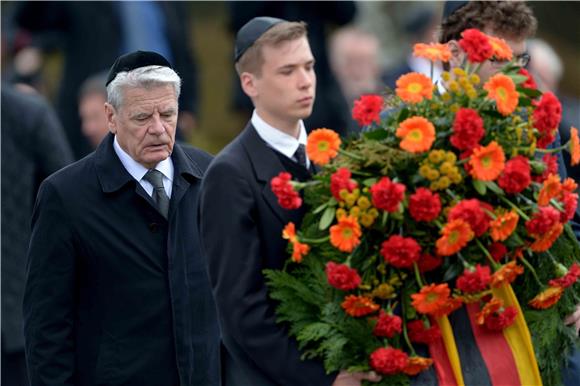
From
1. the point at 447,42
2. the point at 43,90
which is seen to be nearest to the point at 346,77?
the point at 43,90

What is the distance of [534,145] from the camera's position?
5504mm

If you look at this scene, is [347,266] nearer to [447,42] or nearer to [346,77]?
[447,42]

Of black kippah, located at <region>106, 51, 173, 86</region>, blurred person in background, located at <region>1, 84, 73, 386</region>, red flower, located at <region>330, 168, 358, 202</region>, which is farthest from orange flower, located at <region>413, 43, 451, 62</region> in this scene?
blurred person in background, located at <region>1, 84, 73, 386</region>

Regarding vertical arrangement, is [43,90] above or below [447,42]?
below

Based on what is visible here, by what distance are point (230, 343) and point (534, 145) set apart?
133 cm

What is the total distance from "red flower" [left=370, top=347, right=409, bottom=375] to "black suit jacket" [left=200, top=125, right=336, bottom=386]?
0.24 meters

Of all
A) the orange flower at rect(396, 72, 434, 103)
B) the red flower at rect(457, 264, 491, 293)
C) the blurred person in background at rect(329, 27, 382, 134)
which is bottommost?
the blurred person in background at rect(329, 27, 382, 134)

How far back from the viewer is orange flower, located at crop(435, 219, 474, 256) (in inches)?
205

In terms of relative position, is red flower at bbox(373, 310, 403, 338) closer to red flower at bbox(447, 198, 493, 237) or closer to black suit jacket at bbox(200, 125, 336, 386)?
black suit jacket at bbox(200, 125, 336, 386)

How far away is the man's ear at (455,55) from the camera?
20.1ft

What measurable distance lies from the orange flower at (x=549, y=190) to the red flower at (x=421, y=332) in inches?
23.7

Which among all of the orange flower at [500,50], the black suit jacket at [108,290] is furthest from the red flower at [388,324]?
the orange flower at [500,50]

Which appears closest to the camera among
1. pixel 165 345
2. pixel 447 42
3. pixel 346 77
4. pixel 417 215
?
pixel 417 215

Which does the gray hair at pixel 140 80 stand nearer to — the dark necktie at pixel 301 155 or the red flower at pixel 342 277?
the dark necktie at pixel 301 155
